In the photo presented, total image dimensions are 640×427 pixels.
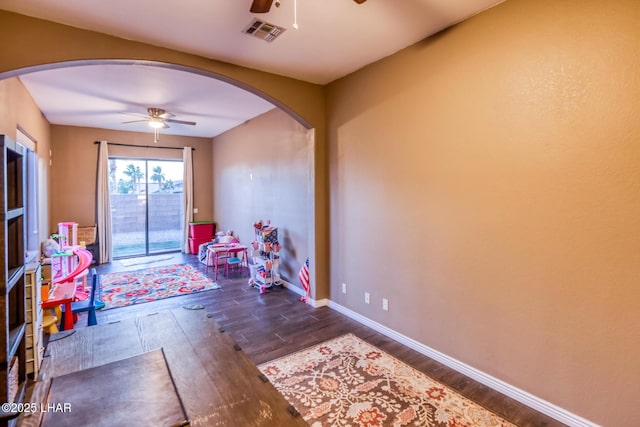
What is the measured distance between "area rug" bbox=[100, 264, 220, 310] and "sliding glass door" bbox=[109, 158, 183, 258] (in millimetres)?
1744

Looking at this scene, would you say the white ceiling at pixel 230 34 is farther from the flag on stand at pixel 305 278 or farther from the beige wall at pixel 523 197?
the flag on stand at pixel 305 278

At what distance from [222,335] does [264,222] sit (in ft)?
13.8

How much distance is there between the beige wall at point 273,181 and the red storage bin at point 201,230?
0.62 meters

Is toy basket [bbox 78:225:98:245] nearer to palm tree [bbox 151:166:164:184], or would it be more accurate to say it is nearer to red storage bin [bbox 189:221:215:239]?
palm tree [bbox 151:166:164:184]

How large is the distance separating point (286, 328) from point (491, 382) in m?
2.06

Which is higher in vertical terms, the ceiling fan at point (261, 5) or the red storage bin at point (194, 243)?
the ceiling fan at point (261, 5)

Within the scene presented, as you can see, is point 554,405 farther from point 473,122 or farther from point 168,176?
point 168,176

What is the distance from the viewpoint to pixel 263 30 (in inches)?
103

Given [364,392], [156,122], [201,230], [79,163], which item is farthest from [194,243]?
[364,392]

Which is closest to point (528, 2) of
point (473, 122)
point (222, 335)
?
point (473, 122)

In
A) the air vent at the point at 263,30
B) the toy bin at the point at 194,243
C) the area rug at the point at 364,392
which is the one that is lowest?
the area rug at the point at 364,392

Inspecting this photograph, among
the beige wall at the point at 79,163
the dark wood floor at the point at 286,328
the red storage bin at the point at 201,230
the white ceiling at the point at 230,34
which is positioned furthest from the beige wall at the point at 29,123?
the red storage bin at the point at 201,230

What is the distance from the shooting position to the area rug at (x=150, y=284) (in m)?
4.51

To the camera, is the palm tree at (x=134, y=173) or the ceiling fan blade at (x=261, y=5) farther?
the palm tree at (x=134, y=173)
